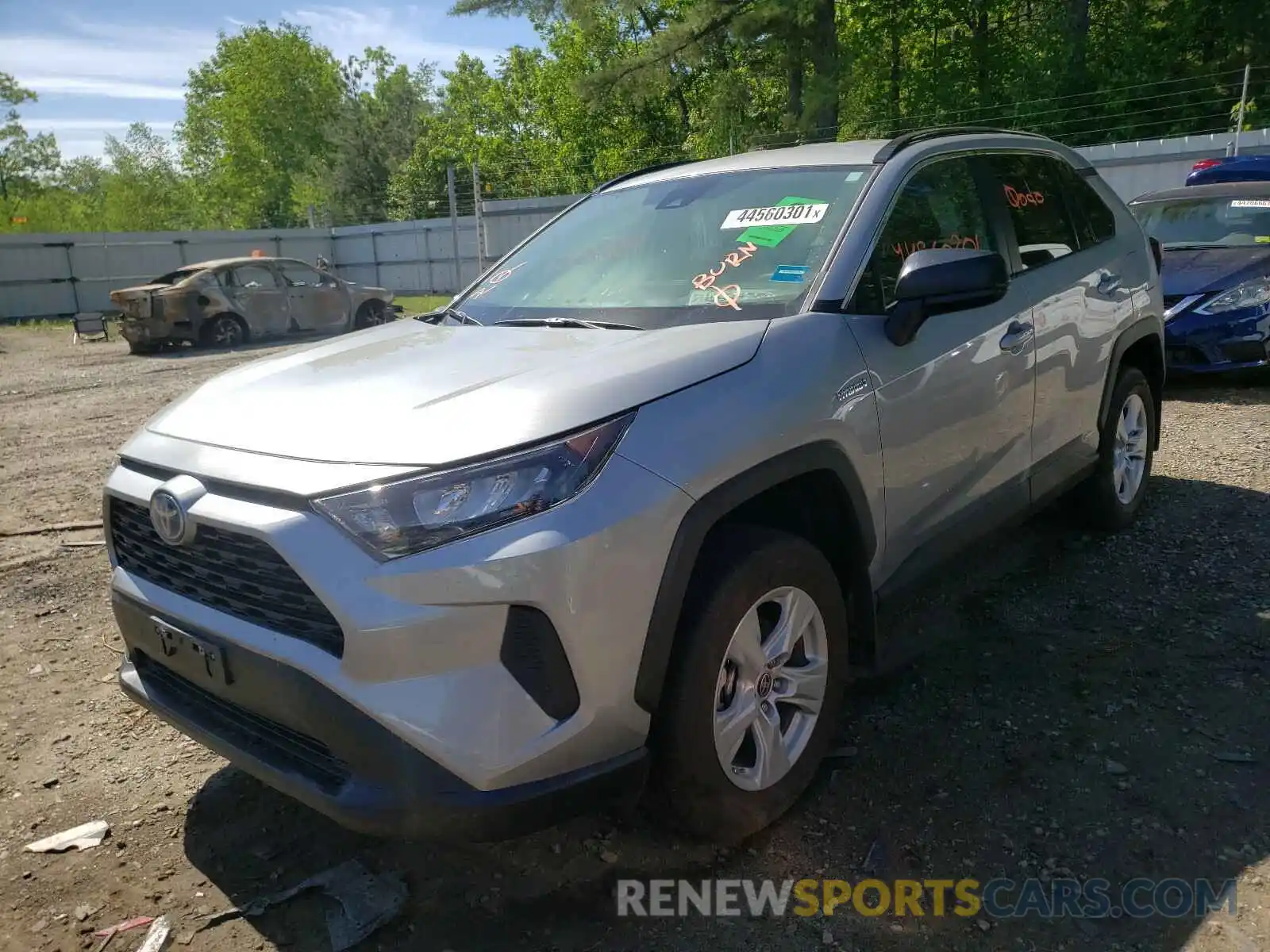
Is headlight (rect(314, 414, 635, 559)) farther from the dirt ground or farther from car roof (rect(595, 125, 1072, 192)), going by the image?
car roof (rect(595, 125, 1072, 192))

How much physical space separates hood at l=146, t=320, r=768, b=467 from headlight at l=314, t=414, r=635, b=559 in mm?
43

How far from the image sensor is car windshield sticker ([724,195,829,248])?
303cm

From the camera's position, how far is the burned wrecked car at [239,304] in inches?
602

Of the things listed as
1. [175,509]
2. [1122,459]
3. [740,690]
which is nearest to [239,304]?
[1122,459]

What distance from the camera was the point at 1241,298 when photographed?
7.01 meters

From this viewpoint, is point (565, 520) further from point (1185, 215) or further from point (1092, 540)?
point (1185, 215)

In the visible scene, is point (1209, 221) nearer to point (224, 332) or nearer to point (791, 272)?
point (791, 272)

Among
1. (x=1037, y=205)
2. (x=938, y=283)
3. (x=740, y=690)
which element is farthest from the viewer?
(x=1037, y=205)

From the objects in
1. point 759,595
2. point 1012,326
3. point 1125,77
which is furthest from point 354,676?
point 1125,77

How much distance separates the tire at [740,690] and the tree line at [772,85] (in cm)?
1792

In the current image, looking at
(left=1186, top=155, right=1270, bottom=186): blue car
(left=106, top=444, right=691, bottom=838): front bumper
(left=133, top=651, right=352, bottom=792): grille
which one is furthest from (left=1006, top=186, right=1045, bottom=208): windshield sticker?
(left=1186, top=155, right=1270, bottom=186): blue car

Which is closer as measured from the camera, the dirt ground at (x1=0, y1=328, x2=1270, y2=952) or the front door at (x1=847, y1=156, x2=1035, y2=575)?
the dirt ground at (x1=0, y1=328, x2=1270, y2=952)

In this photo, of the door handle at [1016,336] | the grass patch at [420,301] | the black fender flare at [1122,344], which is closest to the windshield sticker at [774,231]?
the door handle at [1016,336]

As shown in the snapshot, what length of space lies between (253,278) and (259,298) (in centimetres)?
34
